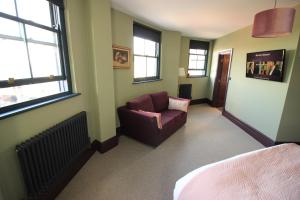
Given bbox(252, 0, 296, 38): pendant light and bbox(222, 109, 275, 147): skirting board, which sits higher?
bbox(252, 0, 296, 38): pendant light

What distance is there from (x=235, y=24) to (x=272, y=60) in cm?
131

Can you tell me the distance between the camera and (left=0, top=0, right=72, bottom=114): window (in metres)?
1.26

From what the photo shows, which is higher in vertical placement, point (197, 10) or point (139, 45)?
point (197, 10)

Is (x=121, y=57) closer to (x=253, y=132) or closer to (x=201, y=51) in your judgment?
(x=253, y=132)

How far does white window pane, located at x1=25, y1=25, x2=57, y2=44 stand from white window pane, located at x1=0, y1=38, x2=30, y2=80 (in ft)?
0.44

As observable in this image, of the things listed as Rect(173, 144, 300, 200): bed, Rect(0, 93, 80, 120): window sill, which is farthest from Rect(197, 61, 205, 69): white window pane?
Rect(0, 93, 80, 120): window sill

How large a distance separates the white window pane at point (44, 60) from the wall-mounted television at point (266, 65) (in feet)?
11.7

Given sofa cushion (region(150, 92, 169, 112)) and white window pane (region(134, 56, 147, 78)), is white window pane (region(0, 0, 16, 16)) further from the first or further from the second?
sofa cushion (region(150, 92, 169, 112))

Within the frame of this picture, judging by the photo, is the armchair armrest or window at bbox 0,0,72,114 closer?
window at bbox 0,0,72,114

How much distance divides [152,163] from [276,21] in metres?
2.32

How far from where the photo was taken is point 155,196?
5.49 ft

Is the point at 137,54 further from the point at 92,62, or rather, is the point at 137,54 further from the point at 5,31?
the point at 5,31

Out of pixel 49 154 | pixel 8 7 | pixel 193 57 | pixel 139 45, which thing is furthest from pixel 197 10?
pixel 49 154

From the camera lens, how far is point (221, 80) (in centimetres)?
514
